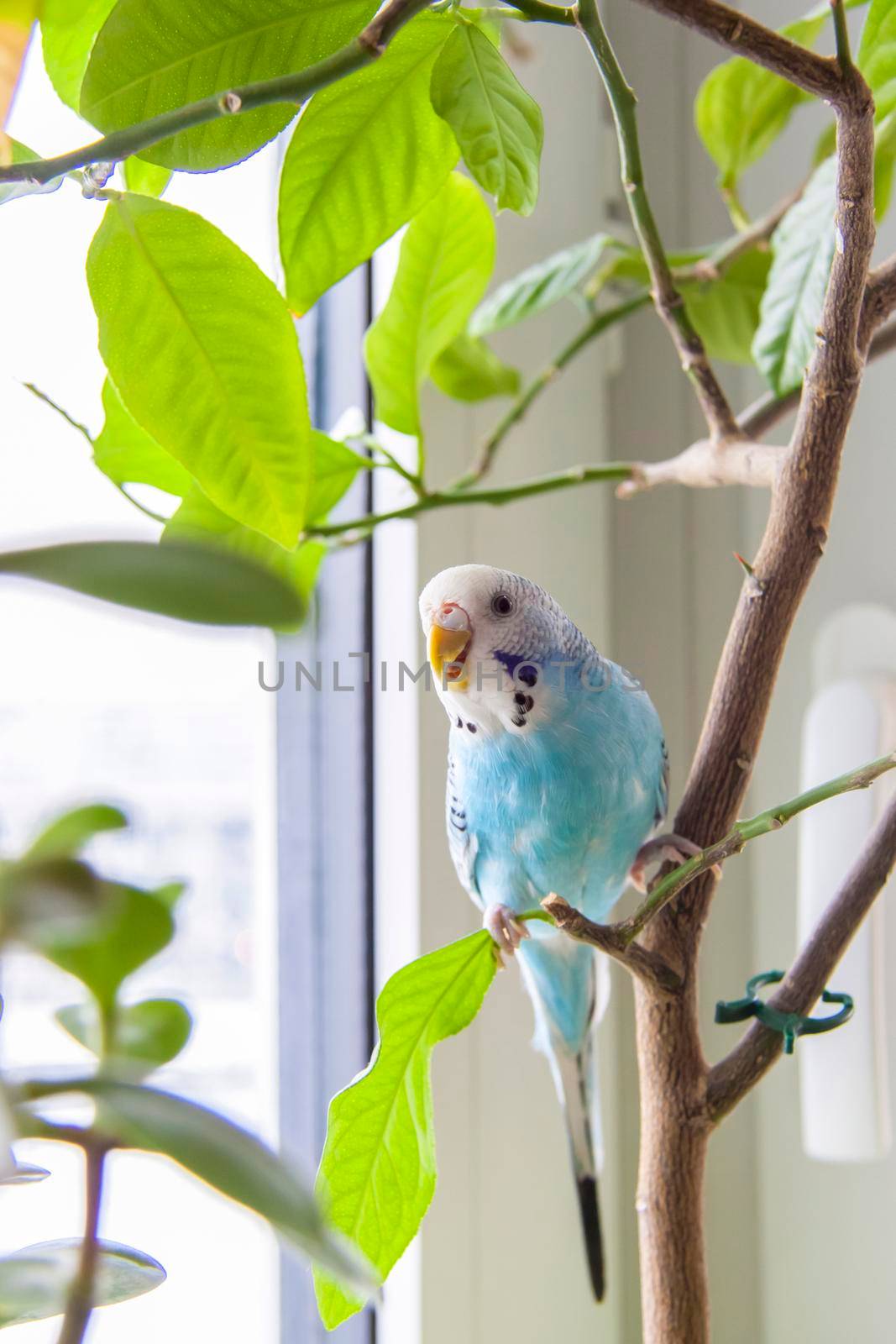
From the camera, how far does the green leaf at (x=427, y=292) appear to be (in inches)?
19.7

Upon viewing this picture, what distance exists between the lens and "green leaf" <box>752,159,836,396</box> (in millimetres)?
523

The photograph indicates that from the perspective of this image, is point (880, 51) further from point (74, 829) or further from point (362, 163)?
point (74, 829)

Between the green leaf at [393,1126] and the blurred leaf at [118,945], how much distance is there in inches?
8.5

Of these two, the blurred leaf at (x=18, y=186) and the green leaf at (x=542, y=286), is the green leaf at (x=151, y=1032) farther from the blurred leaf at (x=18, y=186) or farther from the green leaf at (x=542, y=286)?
the green leaf at (x=542, y=286)

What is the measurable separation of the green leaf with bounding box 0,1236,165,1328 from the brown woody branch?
6.0 inches

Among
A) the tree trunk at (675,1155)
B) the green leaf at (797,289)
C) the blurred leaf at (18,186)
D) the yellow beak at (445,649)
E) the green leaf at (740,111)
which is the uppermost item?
the green leaf at (740,111)

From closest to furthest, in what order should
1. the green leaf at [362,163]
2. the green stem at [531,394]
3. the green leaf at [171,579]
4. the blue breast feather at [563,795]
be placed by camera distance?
1. the green leaf at [171,579]
2. the green leaf at [362,163]
3. the blue breast feather at [563,795]
4. the green stem at [531,394]

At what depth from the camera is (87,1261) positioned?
19cm

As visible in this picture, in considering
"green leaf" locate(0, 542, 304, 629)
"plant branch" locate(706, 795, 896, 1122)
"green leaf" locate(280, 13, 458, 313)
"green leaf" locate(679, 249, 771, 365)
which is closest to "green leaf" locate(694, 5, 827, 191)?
"green leaf" locate(679, 249, 771, 365)

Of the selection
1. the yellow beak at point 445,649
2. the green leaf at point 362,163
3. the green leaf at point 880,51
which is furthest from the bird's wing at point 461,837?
the green leaf at point 880,51

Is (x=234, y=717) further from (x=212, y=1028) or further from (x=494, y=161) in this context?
(x=494, y=161)

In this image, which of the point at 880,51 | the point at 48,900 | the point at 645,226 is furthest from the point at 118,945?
the point at 880,51

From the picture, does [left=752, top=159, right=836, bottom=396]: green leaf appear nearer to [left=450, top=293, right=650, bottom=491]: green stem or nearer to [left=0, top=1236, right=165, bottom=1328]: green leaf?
[left=450, top=293, right=650, bottom=491]: green stem

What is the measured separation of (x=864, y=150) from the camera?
1.13 ft
